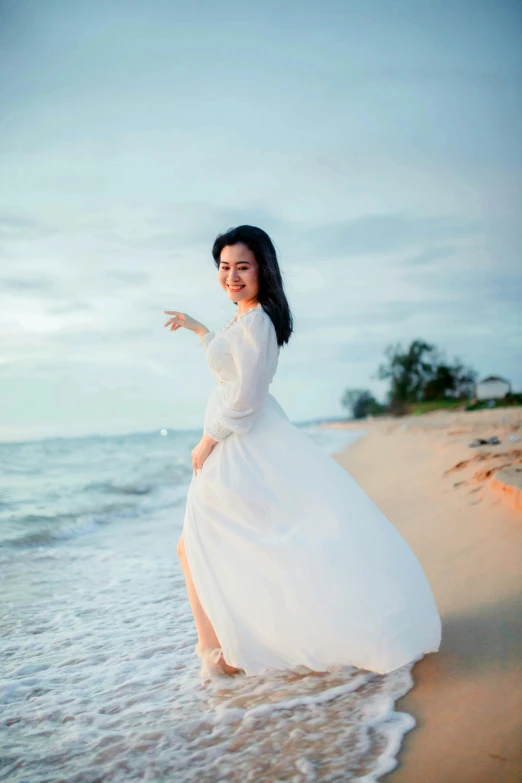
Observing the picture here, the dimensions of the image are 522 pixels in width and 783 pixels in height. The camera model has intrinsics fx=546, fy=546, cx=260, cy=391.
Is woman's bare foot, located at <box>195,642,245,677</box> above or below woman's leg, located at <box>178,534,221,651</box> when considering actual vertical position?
below

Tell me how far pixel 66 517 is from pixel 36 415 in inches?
1564

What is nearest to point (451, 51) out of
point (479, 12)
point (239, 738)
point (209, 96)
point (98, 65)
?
point (479, 12)

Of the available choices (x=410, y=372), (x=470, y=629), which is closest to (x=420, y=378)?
(x=410, y=372)

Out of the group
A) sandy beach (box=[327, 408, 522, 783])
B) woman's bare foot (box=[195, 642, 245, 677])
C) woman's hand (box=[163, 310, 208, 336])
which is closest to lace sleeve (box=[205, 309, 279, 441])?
woman's hand (box=[163, 310, 208, 336])

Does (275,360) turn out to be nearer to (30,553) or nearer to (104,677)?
(104,677)

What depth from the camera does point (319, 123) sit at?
39.8 ft

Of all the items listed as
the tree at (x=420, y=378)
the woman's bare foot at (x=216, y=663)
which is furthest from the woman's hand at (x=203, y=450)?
the tree at (x=420, y=378)

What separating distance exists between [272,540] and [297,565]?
0.51 ft

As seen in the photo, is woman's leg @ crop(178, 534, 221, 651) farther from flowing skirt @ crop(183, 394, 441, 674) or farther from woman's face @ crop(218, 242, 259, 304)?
woman's face @ crop(218, 242, 259, 304)

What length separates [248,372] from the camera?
2.48 metres

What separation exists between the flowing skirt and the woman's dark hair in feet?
1.66

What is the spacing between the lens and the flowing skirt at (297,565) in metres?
2.28

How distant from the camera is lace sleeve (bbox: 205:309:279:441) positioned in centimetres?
249

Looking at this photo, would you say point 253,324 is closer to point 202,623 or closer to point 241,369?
point 241,369
